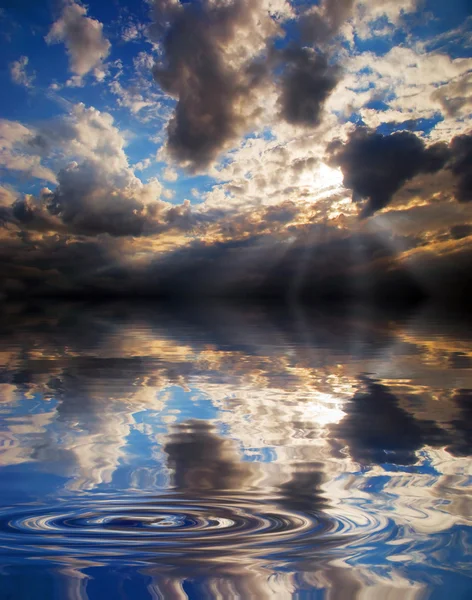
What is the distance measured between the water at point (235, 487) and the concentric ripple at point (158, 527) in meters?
0.02

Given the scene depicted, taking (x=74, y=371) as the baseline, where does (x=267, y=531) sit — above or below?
below

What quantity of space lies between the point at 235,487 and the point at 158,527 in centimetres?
144

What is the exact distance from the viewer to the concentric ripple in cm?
434

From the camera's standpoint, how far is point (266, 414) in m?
9.60

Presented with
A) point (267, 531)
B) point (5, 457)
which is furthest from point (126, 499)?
point (5, 457)

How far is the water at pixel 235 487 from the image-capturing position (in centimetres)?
396

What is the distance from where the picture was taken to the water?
396 centimetres

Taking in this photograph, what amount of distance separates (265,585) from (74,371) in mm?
11971

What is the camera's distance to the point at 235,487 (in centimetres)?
593

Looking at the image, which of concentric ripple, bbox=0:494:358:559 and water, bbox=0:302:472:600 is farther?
concentric ripple, bbox=0:494:358:559

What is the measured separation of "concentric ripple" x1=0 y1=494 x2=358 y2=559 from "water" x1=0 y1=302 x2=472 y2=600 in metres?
0.02

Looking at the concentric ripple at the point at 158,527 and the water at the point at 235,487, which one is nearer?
the water at the point at 235,487

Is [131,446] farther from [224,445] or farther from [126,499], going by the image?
[126,499]

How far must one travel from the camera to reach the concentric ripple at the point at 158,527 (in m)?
4.34
